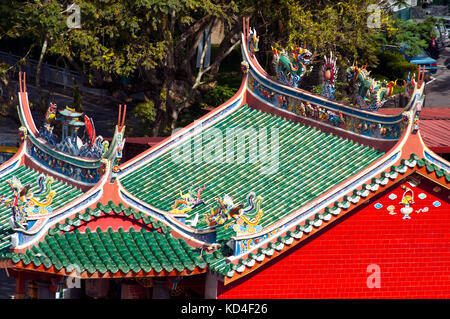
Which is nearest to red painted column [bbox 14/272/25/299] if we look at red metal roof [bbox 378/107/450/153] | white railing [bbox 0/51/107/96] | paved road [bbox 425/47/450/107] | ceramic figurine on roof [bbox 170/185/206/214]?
ceramic figurine on roof [bbox 170/185/206/214]

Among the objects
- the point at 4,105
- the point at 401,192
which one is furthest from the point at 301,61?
the point at 4,105

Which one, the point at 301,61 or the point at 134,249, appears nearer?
the point at 134,249

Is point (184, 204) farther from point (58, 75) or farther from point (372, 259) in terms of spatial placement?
point (58, 75)

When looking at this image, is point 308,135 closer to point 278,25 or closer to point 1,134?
point 278,25

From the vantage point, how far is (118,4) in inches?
1496

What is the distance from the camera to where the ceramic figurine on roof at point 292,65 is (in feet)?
80.0

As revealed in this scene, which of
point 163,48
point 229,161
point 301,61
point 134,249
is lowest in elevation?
point 134,249

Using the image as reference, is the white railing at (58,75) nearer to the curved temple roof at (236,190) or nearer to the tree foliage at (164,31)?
the tree foliage at (164,31)

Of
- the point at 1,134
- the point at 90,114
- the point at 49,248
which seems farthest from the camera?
the point at 90,114

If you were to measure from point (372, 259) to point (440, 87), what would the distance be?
120ft

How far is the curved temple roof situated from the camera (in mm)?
19312

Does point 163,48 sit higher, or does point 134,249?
point 163,48

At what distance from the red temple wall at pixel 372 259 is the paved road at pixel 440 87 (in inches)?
1232

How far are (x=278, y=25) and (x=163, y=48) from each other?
6554mm
